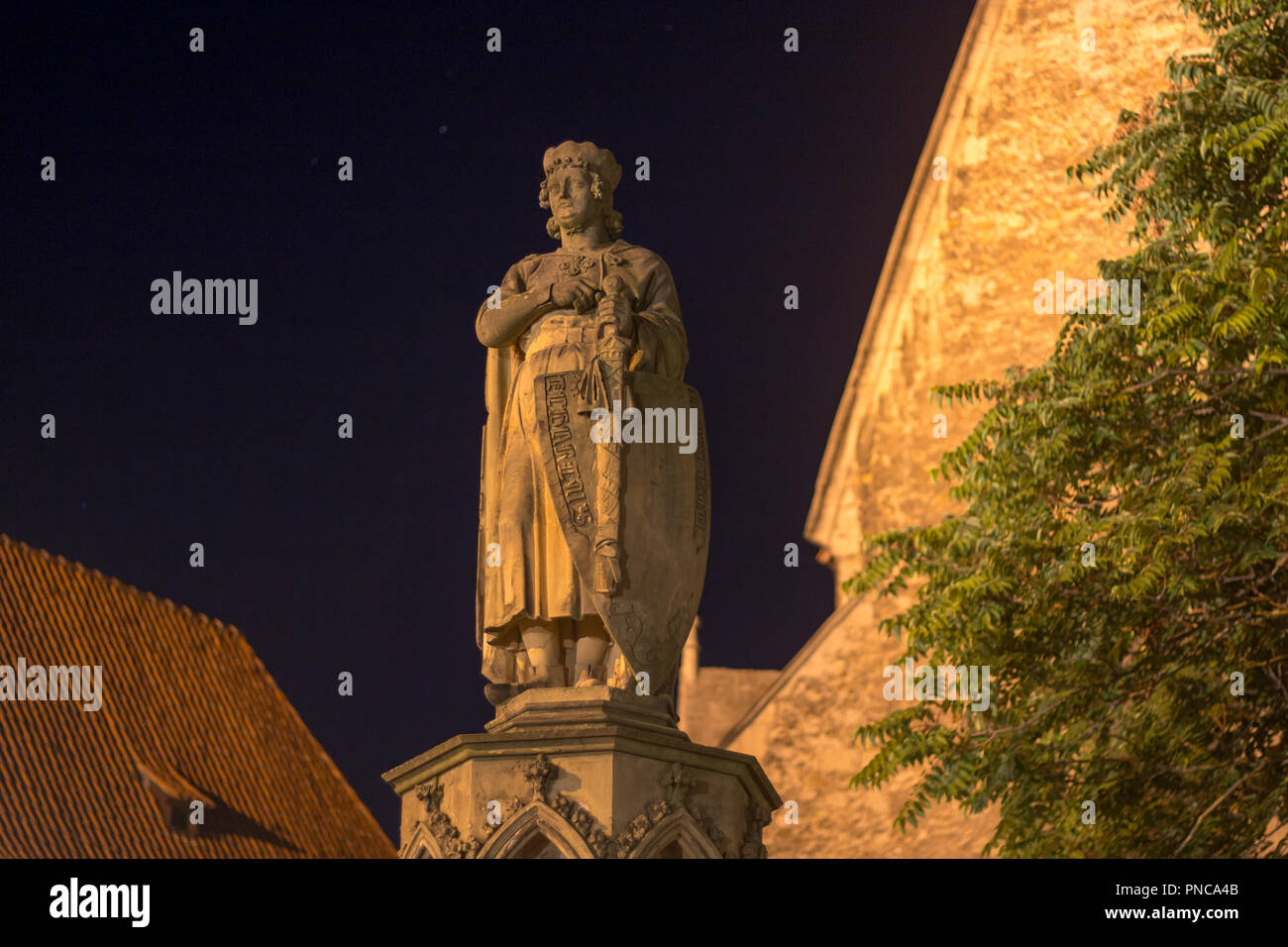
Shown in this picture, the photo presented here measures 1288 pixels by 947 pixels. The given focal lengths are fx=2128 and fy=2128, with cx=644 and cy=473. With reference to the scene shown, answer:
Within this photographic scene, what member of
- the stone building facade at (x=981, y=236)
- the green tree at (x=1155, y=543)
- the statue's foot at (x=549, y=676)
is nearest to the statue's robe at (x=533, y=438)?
the statue's foot at (x=549, y=676)

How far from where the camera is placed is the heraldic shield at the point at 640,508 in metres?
9.93

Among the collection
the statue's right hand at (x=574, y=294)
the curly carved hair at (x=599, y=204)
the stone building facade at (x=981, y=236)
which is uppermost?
the stone building facade at (x=981, y=236)

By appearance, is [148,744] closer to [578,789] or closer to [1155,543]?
[1155,543]

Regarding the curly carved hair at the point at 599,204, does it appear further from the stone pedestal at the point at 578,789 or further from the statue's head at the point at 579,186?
the stone pedestal at the point at 578,789

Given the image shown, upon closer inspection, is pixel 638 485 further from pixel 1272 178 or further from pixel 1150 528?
pixel 1272 178

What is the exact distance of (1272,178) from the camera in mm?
14352

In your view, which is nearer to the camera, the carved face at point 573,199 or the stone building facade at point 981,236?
the carved face at point 573,199

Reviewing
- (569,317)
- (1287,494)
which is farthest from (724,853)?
(1287,494)

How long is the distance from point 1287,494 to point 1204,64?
12.0ft

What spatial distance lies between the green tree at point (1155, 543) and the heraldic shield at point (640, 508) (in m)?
4.78
